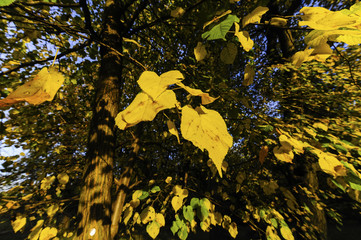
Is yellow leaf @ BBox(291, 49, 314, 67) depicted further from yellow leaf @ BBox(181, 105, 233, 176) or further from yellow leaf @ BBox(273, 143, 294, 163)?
yellow leaf @ BBox(273, 143, 294, 163)

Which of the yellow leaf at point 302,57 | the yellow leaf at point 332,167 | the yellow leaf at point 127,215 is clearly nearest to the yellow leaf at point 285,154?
the yellow leaf at point 332,167

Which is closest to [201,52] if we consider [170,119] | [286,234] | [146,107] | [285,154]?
[146,107]

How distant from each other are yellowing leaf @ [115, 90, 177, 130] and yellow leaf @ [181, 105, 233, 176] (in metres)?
0.08

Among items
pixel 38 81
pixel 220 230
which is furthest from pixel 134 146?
pixel 220 230

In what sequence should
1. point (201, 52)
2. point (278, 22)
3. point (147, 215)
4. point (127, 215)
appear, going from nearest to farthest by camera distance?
point (278, 22) → point (201, 52) → point (147, 215) → point (127, 215)

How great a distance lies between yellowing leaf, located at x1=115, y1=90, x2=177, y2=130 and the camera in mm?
485

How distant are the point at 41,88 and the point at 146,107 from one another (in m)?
0.50

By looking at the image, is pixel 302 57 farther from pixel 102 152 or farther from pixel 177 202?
pixel 102 152

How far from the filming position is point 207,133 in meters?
0.51

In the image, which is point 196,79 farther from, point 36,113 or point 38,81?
point 36,113

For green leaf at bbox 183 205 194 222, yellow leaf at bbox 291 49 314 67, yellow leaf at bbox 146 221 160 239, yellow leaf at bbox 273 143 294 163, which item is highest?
yellow leaf at bbox 291 49 314 67

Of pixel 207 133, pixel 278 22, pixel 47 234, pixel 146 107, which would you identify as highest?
pixel 278 22

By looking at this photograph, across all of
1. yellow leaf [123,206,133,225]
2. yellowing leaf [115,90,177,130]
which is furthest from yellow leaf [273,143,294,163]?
yellow leaf [123,206,133,225]

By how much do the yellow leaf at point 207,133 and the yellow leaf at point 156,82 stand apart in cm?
12
